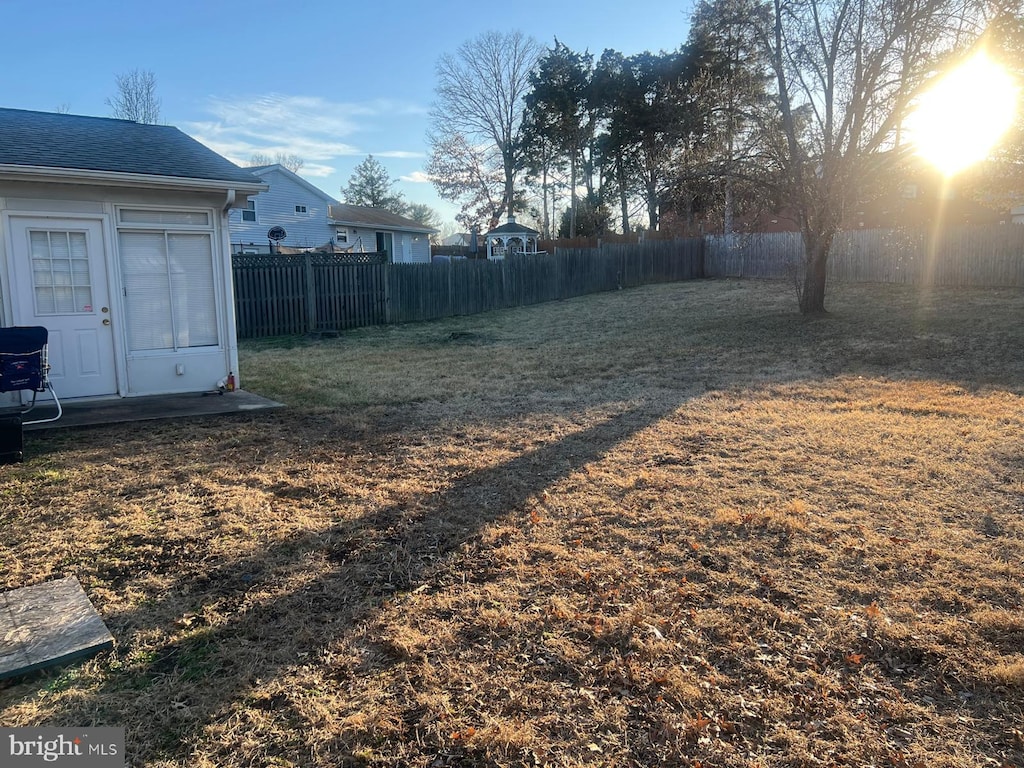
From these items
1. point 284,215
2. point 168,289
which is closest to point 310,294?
point 168,289

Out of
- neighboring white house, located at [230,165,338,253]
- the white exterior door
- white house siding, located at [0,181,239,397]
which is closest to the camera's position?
white house siding, located at [0,181,239,397]

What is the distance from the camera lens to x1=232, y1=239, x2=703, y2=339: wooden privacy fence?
15039 millimetres

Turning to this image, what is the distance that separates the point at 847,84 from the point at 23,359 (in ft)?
44.0

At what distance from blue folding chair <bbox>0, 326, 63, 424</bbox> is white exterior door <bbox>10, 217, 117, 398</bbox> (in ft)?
2.60

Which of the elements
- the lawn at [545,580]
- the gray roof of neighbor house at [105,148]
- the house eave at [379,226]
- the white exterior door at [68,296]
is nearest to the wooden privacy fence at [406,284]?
the gray roof of neighbor house at [105,148]

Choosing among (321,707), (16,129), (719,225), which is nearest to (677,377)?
(321,707)

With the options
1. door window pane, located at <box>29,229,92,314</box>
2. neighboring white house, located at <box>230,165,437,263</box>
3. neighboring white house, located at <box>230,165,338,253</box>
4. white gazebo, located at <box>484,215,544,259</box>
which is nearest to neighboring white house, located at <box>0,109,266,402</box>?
door window pane, located at <box>29,229,92,314</box>

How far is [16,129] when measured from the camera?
7484 mm

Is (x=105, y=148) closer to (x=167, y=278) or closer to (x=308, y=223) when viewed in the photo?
(x=167, y=278)

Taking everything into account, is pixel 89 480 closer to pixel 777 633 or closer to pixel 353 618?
pixel 353 618

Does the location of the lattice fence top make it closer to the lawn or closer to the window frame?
the window frame

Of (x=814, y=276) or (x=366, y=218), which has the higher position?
(x=366, y=218)

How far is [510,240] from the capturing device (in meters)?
32.0

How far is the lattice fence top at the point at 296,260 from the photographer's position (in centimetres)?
1478
